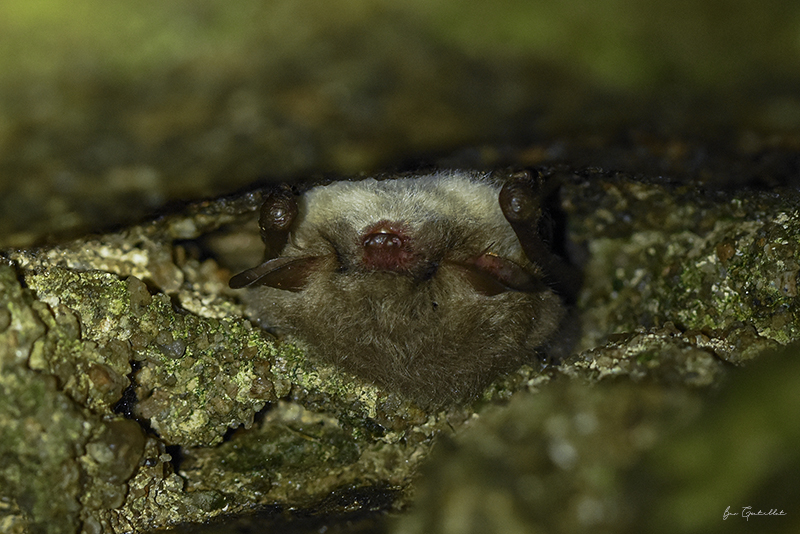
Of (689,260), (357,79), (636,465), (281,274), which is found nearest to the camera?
(636,465)

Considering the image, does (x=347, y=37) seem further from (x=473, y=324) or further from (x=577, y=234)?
(x=577, y=234)

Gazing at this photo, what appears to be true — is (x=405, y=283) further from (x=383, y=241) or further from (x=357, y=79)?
(x=357, y=79)

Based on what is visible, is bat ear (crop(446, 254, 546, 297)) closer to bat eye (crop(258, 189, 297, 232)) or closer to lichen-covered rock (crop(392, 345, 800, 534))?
bat eye (crop(258, 189, 297, 232))

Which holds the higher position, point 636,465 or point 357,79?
point 357,79

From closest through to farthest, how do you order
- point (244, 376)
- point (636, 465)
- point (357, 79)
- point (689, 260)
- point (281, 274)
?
point (636, 465) < point (357, 79) < point (244, 376) < point (281, 274) < point (689, 260)

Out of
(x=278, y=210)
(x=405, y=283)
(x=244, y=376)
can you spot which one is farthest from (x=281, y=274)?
(x=405, y=283)

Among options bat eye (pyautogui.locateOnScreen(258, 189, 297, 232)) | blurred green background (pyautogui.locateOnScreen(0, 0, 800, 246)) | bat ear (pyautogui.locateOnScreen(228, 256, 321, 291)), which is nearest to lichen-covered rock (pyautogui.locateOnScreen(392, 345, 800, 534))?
blurred green background (pyautogui.locateOnScreen(0, 0, 800, 246))

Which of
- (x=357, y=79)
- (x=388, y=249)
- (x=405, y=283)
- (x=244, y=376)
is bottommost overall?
(x=244, y=376)

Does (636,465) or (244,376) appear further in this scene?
(244,376)
